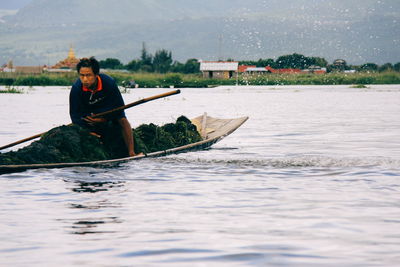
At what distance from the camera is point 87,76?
9.60 meters

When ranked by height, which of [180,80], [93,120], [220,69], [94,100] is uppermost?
[94,100]

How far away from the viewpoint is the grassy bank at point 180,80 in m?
62.4

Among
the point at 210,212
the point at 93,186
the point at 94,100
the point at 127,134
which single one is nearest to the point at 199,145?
the point at 127,134

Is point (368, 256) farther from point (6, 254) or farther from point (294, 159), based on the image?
point (294, 159)

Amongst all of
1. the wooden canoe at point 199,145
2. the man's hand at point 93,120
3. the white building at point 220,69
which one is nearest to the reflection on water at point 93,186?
the wooden canoe at point 199,145

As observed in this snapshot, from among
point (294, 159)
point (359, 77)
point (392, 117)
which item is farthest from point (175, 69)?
point (294, 159)

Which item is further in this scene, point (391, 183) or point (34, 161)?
point (34, 161)

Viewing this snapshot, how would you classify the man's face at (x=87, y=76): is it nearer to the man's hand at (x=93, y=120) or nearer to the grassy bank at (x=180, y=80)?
the man's hand at (x=93, y=120)

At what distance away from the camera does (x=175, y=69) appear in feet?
382

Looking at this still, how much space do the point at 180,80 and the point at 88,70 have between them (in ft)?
205

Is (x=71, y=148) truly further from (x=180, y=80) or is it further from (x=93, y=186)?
(x=180, y=80)

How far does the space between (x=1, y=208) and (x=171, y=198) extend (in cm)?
168

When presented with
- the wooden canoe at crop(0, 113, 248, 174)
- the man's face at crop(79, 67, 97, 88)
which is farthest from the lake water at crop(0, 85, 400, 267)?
the man's face at crop(79, 67, 97, 88)

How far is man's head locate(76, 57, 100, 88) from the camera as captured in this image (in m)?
9.55
